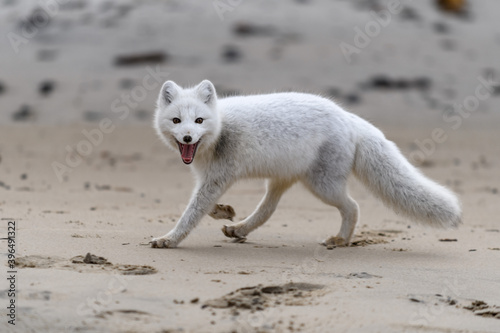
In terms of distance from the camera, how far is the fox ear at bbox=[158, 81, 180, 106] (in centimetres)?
510

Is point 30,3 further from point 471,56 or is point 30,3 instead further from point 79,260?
point 79,260

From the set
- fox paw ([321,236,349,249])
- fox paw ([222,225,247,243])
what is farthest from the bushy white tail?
fox paw ([222,225,247,243])

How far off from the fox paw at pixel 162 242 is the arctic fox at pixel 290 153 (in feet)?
0.54

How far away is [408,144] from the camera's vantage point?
416 inches

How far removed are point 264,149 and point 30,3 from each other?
9532 mm

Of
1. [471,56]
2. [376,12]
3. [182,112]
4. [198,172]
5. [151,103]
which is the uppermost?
[376,12]

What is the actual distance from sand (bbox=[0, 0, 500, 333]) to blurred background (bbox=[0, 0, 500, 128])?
0.03 m

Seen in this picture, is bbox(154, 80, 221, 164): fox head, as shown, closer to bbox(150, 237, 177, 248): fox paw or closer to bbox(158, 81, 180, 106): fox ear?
bbox(158, 81, 180, 106): fox ear

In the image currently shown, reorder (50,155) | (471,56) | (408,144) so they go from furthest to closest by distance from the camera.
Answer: (471,56), (408,144), (50,155)

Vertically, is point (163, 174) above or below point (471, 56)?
below

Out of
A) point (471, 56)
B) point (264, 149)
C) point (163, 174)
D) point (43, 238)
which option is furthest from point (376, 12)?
point (43, 238)

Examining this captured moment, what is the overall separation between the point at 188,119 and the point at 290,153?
76cm

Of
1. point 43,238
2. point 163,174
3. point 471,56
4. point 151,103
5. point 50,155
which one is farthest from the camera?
point 471,56

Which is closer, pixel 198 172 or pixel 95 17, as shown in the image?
pixel 198 172
